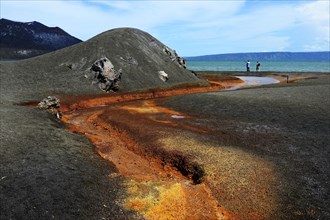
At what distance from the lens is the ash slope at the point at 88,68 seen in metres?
48.3

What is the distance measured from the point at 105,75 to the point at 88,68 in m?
5.45

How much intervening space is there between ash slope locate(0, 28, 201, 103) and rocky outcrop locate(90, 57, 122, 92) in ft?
3.92

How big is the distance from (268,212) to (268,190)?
184 cm

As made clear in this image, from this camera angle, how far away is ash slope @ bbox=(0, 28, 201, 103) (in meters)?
48.3

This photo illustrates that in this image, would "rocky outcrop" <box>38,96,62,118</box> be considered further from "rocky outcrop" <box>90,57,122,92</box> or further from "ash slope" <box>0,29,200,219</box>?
"rocky outcrop" <box>90,57,122,92</box>

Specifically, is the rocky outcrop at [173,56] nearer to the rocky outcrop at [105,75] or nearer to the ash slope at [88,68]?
the ash slope at [88,68]

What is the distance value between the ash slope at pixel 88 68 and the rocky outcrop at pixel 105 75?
1.20m


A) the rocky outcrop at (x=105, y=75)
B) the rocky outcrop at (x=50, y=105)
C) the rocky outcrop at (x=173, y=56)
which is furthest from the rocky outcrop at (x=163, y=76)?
the rocky outcrop at (x=50, y=105)

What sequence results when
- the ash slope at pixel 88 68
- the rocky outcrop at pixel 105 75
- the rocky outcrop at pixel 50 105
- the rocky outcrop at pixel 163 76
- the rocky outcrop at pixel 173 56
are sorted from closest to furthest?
the rocky outcrop at pixel 50 105, the ash slope at pixel 88 68, the rocky outcrop at pixel 105 75, the rocky outcrop at pixel 163 76, the rocky outcrop at pixel 173 56

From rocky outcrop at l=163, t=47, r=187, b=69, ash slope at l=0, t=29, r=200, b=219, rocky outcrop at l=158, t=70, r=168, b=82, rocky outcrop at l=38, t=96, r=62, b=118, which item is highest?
rocky outcrop at l=163, t=47, r=187, b=69

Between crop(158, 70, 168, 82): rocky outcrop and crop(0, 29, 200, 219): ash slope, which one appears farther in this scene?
crop(158, 70, 168, 82): rocky outcrop

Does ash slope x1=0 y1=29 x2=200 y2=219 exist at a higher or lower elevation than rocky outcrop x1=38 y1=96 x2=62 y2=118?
lower

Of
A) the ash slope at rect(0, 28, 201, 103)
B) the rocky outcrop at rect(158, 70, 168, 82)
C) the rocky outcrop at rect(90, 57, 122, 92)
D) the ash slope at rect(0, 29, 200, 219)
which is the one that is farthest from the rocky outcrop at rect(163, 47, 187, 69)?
the ash slope at rect(0, 29, 200, 219)

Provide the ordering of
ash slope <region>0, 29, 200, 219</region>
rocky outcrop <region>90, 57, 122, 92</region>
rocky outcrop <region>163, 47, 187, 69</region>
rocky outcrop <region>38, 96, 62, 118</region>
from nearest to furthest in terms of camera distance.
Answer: ash slope <region>0, 29, 200, 219</region> → rocky outcrop <region>38, 96, 62, 118</region> → rocky outcrop <region>90, 57, 122, 92</region> → rocky outcrop <region>163, 47, 187, 69</region>
